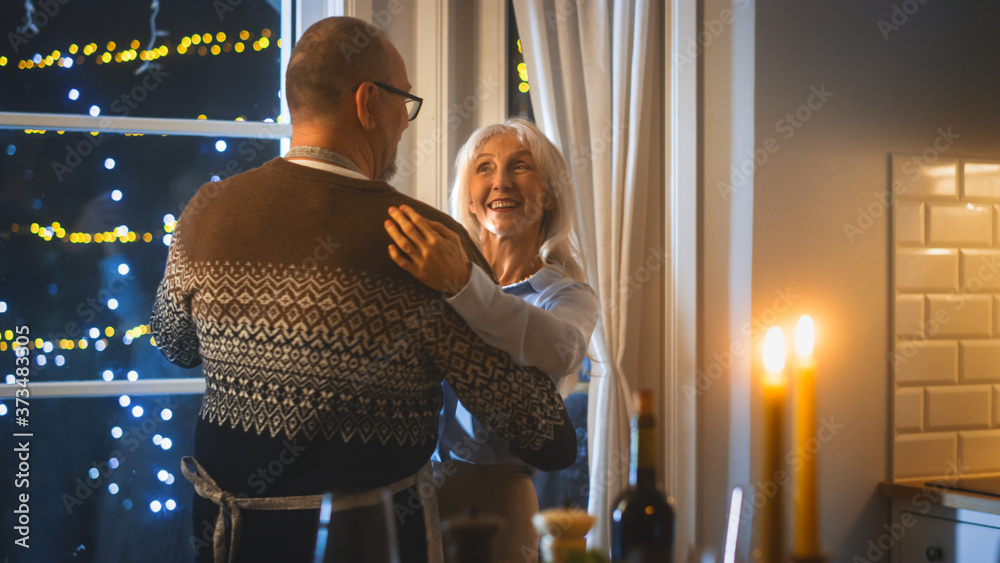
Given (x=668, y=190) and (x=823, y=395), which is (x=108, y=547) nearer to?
(x=668, y=190)

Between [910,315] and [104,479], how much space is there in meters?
2.12

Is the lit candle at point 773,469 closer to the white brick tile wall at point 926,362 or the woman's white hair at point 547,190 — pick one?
the woman's white hair at point 547,190

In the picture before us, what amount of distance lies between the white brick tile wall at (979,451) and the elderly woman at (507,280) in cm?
120

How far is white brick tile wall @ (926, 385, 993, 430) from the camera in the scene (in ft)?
7.08

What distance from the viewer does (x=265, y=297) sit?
1132mm

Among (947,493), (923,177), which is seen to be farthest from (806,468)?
(923,177)

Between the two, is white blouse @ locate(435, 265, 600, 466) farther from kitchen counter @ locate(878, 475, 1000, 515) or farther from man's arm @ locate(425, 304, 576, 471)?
kitchen counter @ locate(878, 475, 1000, 515)

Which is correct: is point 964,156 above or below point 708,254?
above

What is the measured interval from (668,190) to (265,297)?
50.7 inches

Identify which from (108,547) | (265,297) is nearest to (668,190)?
(265,297)

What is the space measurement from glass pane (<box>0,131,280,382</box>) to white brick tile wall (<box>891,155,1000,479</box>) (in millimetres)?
1812

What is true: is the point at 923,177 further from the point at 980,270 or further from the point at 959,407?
the point at 959,407

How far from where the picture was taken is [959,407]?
220 centimetres

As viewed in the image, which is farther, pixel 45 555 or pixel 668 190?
pixel 668 190
